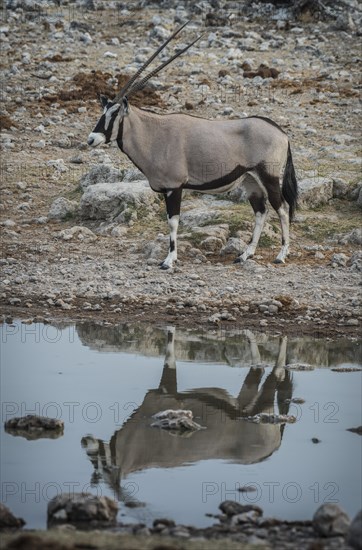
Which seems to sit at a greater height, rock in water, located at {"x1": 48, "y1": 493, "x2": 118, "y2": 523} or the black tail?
the black tail

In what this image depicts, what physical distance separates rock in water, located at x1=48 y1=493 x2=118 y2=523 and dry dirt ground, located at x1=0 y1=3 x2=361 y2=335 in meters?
5.22

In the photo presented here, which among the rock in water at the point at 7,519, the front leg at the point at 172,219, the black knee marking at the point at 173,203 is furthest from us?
the black knee marking at the point at 173,203

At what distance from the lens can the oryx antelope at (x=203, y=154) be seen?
14.2 meters

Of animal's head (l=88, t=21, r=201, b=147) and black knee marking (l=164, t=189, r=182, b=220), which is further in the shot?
animal's head (l=88, t=21, r=201, b=147)

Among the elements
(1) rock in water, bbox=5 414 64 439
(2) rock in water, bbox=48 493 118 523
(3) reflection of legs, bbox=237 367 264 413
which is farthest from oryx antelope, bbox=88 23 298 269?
(2) rock in water, bbox=48 493 118 523

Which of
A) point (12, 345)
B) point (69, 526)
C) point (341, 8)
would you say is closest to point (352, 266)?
point (12, 345)

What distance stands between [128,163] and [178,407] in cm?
925

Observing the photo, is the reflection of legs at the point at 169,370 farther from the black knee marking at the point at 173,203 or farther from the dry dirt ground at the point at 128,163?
the black knee marking at the point at 173,203

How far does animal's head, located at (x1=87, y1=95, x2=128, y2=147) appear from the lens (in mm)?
14336

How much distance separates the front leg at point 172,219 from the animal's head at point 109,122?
1.07 metres

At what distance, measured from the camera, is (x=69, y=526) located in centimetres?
675

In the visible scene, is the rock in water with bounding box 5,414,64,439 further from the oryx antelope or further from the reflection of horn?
the oryx antelope

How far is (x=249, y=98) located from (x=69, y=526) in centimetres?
1602

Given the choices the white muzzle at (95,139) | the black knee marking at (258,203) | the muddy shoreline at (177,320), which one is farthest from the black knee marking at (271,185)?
the muddy shoreline at (177,320)
